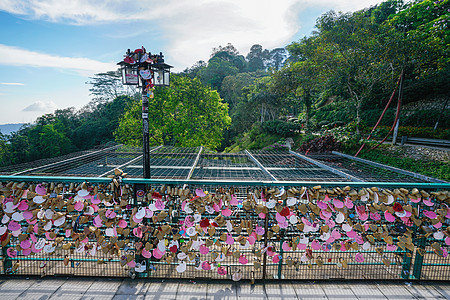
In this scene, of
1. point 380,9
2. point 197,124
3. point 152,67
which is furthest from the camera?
point 380,9

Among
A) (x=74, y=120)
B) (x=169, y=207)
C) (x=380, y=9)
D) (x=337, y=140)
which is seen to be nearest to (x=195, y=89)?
(x=337, y=140)

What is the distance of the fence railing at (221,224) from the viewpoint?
2.46m

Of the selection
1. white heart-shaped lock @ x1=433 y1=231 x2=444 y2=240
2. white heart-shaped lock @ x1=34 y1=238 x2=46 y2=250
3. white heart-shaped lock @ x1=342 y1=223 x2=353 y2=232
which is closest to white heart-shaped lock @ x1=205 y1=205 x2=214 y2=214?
white heart-shaped lock @ x1=342 y1=223 x2=353 y2=232

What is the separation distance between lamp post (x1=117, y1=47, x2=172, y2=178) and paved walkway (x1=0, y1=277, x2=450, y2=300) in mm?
1360

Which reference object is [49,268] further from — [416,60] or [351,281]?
[416,60]

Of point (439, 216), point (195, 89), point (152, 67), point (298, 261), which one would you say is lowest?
point (298, 261)

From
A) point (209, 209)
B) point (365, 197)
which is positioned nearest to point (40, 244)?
point (209, 209)

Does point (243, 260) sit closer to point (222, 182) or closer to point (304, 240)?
point (304, 240)

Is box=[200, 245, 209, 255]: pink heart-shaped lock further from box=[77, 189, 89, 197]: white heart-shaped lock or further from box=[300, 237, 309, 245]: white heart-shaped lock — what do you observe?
Answer: box=[77, 189, 89, 197]: white heart-shaped lock

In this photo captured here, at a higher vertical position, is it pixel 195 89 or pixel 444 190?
pixel 195 89

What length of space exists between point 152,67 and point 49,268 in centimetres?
288

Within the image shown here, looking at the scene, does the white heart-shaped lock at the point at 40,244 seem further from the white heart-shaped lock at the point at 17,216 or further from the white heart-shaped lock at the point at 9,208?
the white heart-shaped lock at the point at 9,208

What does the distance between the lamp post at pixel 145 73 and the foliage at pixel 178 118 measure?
39.2ft

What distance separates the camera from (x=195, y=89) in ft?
53.5
